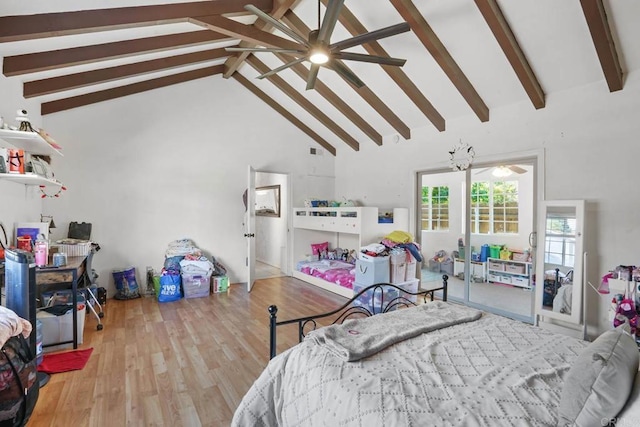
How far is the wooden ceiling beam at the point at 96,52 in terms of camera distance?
9.31 ft

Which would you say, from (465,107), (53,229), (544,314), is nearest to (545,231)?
(544,314)

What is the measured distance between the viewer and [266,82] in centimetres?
529

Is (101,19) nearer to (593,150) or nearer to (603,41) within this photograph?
(603,41)

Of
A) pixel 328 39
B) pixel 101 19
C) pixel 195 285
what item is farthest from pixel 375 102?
pixel 195 285

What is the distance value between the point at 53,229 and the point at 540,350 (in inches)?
210

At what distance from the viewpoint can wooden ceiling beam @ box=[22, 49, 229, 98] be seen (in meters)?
3.45

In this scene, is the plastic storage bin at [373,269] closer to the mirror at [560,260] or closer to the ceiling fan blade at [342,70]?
the mirror at [560,260]

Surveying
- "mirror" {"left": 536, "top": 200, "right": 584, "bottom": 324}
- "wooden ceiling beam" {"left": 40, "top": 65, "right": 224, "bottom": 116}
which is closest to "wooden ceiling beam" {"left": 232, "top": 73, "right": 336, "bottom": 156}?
"wooden ceiling beam" {"left": 40, "top": 65, "right": 224, "bottom": 116}

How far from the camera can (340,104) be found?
197 inches

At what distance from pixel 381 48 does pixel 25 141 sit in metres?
3.61

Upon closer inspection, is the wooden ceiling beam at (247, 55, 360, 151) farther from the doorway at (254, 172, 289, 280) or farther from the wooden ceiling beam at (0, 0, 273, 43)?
the wooden ceiling beam at (0, 0, 273, 43)

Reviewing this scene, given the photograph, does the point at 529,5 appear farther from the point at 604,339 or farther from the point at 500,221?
the point at 604,339

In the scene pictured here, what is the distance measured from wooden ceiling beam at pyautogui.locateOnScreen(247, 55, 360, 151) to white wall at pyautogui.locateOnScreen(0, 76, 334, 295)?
0.72 metres

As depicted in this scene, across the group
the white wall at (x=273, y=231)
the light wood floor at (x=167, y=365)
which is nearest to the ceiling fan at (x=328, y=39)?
the light wood floor at (x=167, y=365)
